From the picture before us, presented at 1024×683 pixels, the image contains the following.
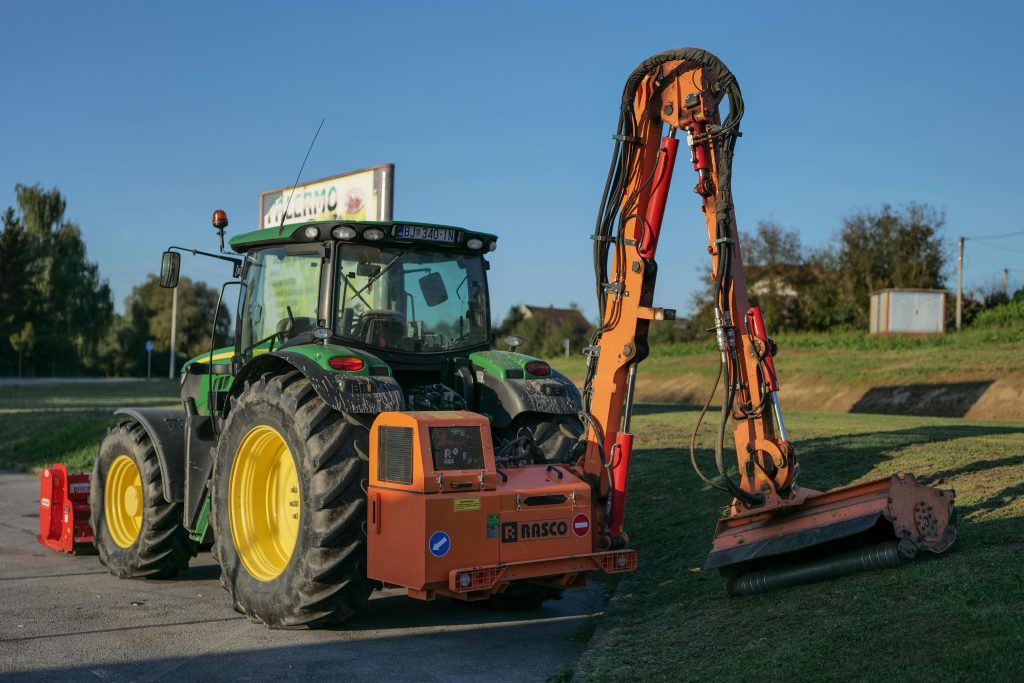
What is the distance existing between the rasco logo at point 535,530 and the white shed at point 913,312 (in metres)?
31.5

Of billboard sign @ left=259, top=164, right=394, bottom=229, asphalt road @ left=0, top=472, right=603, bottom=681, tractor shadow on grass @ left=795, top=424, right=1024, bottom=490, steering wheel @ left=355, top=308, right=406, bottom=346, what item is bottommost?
asphalt road @ left=0, top=472, right=603, bottom=681

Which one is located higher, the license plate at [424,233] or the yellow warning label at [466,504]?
the license plate at [424,233]

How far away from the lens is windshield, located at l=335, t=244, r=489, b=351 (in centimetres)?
757

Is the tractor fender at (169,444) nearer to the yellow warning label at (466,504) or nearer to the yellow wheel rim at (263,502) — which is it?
the yellow wheel rim at (263,502)

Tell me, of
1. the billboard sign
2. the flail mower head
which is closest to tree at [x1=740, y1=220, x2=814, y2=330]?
the billboard sign

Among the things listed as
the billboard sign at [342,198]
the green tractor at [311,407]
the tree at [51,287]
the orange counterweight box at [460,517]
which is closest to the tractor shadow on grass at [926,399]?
the billboard sign at [342,198]

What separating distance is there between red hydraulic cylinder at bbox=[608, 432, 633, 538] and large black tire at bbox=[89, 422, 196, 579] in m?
3.80

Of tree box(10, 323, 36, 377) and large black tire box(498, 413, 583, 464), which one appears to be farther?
tree box(10, 323, 36, 377)

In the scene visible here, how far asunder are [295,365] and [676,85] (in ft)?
10.3

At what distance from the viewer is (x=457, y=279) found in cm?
812

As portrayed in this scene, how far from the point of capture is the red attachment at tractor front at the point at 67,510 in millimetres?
9656

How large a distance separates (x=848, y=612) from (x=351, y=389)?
128 inches

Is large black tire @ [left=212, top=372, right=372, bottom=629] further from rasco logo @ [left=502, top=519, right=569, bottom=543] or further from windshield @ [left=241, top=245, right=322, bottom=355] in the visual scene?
windshield @ [left=241, top=245, right=322, bottom=355]

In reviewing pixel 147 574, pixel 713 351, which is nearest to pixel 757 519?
pixel 147 574
